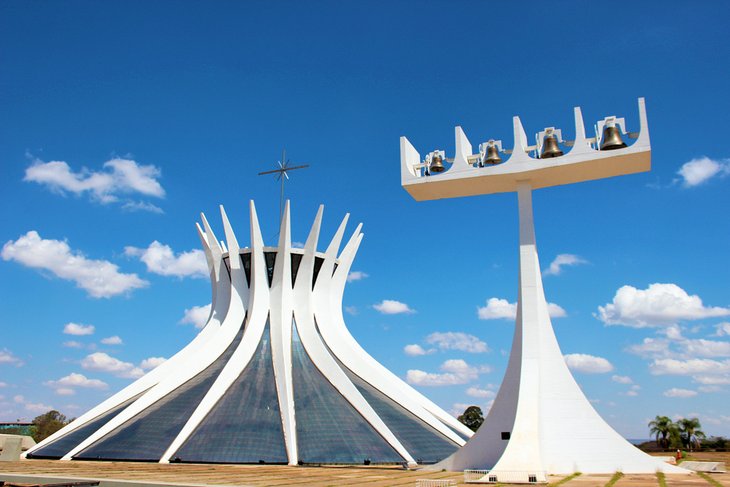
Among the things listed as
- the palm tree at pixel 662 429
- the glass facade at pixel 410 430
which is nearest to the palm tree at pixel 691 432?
the palm tree at pixel 662 429

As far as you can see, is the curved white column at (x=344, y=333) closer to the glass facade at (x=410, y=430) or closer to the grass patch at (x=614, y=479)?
the glass facade at (x=410, y=430)

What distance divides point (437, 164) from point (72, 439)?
19565mm

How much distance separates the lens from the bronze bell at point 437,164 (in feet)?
62.5

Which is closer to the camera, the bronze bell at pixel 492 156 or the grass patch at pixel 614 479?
the grass patch at pixel 614 479

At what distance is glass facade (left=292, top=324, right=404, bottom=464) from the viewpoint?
2433 cm

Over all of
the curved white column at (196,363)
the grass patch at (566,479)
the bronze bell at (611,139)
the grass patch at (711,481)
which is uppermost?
the bronze bell at (611,139)

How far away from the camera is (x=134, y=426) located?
25.8m

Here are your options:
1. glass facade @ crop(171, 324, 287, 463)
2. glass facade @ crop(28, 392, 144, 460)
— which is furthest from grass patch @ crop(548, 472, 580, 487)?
glass facade @ crop(28, 392, 144, 460)

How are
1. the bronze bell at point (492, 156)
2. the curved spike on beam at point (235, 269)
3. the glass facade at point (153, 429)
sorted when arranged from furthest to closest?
the curved spike on beam at point (235, 269)
the glass facade at point (153, 429)
the bronze bell at point (492, 156)

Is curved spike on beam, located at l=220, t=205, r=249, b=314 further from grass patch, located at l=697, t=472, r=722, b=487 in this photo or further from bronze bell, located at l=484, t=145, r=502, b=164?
grass patch, located at l=697, t=472, r=722, b=487

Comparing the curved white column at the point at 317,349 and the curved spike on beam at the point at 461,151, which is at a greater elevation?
the curved spike on beam at the point at 461,151

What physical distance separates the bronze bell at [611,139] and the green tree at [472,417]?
152 ft

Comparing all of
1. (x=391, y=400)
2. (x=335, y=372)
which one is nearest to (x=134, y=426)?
(x=335, y=372)

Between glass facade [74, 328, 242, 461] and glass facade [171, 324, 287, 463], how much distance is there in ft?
3.48
